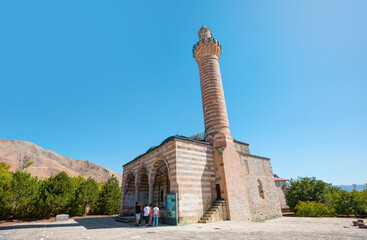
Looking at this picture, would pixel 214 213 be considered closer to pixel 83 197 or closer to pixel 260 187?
pixel 260 187

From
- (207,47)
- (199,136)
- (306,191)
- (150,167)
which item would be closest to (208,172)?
(150,167)

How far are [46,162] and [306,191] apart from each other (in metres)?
113

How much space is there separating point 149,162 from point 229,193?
672 centimetres

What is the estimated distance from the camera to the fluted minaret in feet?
52.0

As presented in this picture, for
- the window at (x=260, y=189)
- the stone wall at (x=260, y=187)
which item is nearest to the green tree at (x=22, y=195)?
the stone wall at (x=260, y=187)

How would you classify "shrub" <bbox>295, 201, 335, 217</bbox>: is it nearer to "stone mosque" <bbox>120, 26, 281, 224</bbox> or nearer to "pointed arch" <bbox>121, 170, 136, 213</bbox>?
"stone mosque" <bbox>120, 26, 281, 224</bbox>

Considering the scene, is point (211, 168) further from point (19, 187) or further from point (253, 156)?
point (19, 187)

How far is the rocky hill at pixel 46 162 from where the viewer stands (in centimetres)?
8212

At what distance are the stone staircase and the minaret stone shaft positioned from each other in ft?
1.77

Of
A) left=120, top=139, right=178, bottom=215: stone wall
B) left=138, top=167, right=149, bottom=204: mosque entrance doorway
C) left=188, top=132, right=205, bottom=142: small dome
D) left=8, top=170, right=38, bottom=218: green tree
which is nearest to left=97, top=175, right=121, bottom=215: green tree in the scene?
left=120, top=139, right=178, bottom=215: stone wall

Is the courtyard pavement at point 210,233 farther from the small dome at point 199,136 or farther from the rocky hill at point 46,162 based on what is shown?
the rocky hill at point 46,162

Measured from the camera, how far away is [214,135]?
15.1m

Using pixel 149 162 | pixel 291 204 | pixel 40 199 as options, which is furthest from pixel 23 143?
pixel 291 204

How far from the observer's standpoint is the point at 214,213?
37.9 ft
